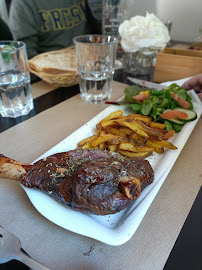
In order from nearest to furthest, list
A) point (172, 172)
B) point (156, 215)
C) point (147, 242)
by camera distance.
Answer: point (147, 242), point (156, 215), point (172, 172)

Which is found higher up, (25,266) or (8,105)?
(25,266)

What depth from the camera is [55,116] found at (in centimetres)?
166

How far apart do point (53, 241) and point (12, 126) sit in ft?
3.13

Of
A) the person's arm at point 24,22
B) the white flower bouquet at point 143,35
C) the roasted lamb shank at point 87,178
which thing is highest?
the white flower bouquet at point 143,35

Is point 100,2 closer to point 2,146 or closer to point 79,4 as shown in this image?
point 79,4

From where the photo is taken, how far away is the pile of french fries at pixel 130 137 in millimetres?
1171

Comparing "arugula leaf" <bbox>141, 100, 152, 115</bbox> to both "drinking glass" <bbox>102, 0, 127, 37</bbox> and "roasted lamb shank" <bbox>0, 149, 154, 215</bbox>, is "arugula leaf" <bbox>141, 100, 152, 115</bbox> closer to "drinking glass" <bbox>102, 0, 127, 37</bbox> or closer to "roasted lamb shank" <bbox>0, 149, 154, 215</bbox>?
"roasted lamb shank" <bbox>0, 149, 154, 215</bbox>

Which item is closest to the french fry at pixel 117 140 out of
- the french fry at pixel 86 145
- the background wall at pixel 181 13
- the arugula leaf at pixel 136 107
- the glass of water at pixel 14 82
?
the french fry at pixel 86 145

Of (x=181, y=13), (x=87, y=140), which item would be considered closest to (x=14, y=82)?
(x=87, y=140)

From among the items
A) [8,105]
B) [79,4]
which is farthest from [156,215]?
[79,4]

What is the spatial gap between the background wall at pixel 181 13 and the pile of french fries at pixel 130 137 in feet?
10.1

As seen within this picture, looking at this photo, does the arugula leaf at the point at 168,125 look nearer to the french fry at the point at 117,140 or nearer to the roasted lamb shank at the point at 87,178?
the french fry at the point at 117,140

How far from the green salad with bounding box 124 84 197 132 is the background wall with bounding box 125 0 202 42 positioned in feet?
9.01

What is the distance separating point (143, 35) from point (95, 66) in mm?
569
